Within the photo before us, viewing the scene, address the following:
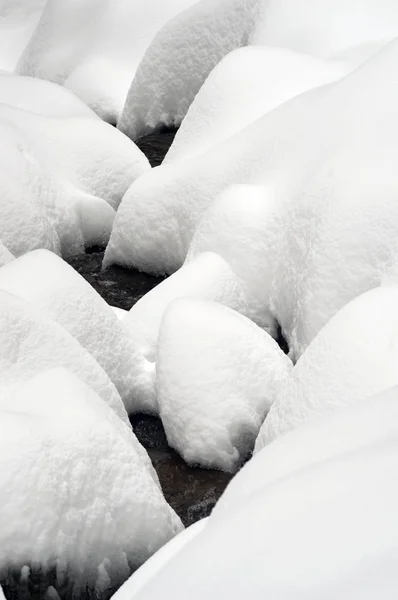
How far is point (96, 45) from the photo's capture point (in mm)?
7855

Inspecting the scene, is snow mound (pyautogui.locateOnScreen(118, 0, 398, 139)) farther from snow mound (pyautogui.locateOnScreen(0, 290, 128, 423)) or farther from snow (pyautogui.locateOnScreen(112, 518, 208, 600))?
snow (pyautogui.locateOnScreen(112, 518, 208, 600))

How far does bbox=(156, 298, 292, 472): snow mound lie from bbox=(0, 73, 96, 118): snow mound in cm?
310

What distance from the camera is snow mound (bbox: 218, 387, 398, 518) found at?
1.76 m

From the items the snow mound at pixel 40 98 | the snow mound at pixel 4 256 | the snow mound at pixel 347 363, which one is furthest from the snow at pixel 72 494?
the snow mound at pixel 40 98

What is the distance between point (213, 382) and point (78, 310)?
0.59 metres

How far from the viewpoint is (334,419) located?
1881 millimetres

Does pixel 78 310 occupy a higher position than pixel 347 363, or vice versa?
pixel 347 363

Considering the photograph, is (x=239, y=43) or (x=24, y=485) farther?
(x=239, y=43)

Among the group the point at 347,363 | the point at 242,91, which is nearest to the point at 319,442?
the point at 347,363

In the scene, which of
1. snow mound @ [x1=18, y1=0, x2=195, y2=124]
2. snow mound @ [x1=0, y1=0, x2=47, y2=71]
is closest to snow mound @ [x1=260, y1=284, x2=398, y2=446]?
snow mound @ [x1=18, y1=0, x2=195, y2=124]

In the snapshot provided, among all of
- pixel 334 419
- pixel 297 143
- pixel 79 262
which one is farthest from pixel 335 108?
pixel 334 419

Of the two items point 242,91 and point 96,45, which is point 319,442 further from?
point 96,45

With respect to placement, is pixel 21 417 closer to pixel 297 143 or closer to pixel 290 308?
pixel 290 308

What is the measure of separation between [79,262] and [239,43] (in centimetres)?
256
